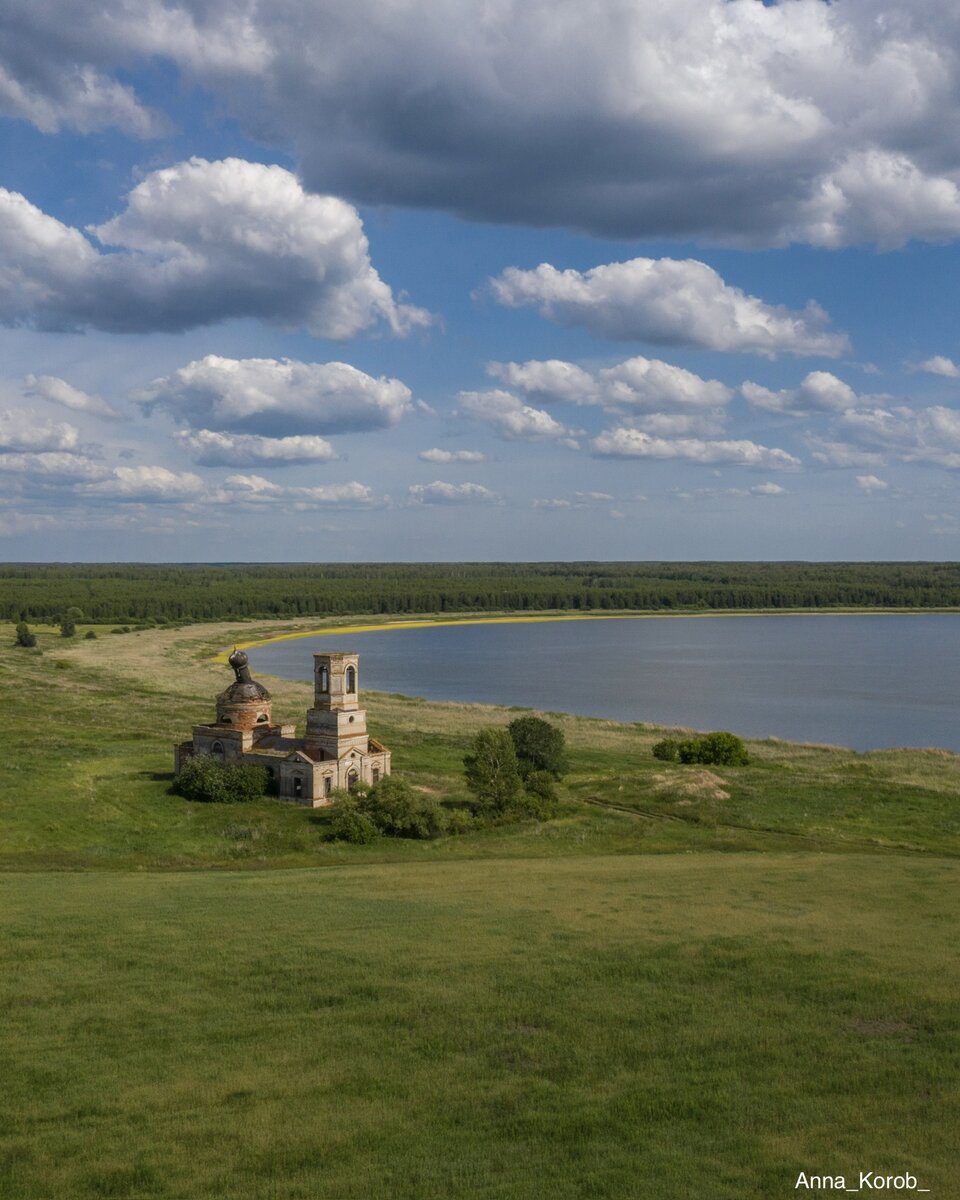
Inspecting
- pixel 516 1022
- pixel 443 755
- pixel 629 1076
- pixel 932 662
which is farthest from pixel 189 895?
pixel 932 662

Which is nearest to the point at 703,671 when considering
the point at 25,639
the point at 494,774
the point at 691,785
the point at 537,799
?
the point at 691,785

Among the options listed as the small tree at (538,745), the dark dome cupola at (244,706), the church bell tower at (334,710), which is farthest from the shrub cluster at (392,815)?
the small tree at (538,745)

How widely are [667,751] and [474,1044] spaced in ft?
138

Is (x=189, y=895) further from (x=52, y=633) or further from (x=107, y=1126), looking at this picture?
(x=52, y=633)

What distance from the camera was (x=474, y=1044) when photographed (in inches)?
575

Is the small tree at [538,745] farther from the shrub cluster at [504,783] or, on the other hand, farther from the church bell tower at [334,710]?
the church bell tower at [334,710]

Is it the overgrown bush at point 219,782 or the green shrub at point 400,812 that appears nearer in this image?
the green shrub at point 400,812

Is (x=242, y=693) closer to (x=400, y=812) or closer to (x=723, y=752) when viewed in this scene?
(x=400, y=812)

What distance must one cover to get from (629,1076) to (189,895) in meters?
13.8

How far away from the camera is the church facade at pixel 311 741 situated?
39625 mm

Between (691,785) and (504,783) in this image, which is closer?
(504,783)

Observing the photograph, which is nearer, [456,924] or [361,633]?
[456,924]

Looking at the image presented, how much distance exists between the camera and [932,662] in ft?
380

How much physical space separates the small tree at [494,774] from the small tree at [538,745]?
4.25 metres
